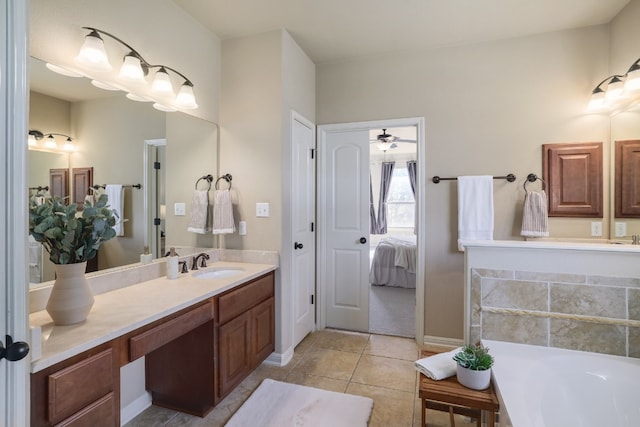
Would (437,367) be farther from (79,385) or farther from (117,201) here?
(117,201)

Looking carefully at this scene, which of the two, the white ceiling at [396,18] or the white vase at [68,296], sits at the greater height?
the white ceiling at [396,18]

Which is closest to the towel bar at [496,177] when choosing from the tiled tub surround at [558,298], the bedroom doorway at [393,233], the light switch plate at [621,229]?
the bedroom doorway at [393,233]

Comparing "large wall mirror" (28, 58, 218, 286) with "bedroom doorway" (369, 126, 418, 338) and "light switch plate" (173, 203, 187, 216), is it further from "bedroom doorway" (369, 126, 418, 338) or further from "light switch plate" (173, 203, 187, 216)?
"bedroom doorway" (369, 126, 418, 338)

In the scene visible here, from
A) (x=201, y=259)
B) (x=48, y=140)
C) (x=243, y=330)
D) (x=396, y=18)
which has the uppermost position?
(x=396, y=18)

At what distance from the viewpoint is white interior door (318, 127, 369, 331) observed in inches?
126

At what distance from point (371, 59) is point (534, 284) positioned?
95.0 inches

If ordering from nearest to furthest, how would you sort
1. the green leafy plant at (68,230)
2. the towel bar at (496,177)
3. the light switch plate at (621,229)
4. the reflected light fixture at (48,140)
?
the green leafy plant at (68,230) → the reflected light fixture at (48,140) → the light switch plate at (621,229) → the towel bar at (496,177)

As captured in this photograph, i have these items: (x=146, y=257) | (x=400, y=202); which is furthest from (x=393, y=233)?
(x=146, y=257)

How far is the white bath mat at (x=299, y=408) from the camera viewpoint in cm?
188

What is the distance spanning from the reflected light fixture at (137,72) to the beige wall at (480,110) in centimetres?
160

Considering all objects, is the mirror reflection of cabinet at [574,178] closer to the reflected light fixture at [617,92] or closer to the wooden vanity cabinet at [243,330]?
the reflected light fixture at [617,92]

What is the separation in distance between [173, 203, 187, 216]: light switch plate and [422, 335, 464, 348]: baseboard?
243cm

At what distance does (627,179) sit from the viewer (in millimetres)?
2307

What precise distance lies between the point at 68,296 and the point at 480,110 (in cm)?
314
